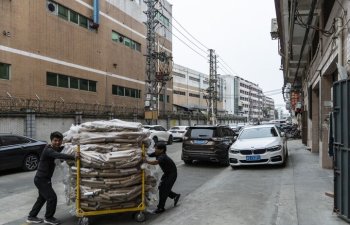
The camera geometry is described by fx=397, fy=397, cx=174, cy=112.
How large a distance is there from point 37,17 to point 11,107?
754 centimetres

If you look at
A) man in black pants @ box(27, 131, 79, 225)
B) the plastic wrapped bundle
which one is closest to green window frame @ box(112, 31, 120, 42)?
the plastic wrapped bundle

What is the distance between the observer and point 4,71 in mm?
25203

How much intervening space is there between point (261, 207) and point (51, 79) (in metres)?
25.0

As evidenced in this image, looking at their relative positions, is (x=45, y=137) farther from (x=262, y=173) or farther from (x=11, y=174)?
(x=262, y=173)

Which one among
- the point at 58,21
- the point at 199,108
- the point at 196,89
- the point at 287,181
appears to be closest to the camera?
the point at 287,181

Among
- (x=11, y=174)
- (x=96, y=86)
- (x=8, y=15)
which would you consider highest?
(x=8, y=15)

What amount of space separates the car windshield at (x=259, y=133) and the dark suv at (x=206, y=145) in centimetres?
84

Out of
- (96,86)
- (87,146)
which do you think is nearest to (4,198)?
(87,146)

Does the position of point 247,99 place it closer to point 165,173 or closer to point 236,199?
point 236,199

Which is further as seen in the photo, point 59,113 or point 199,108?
point 199,108

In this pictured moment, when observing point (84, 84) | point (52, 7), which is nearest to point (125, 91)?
point (84, 84)

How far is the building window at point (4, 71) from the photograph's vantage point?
25.0 meters

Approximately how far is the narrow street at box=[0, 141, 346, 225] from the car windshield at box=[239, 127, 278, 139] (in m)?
1.66

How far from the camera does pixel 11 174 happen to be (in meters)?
14.1
